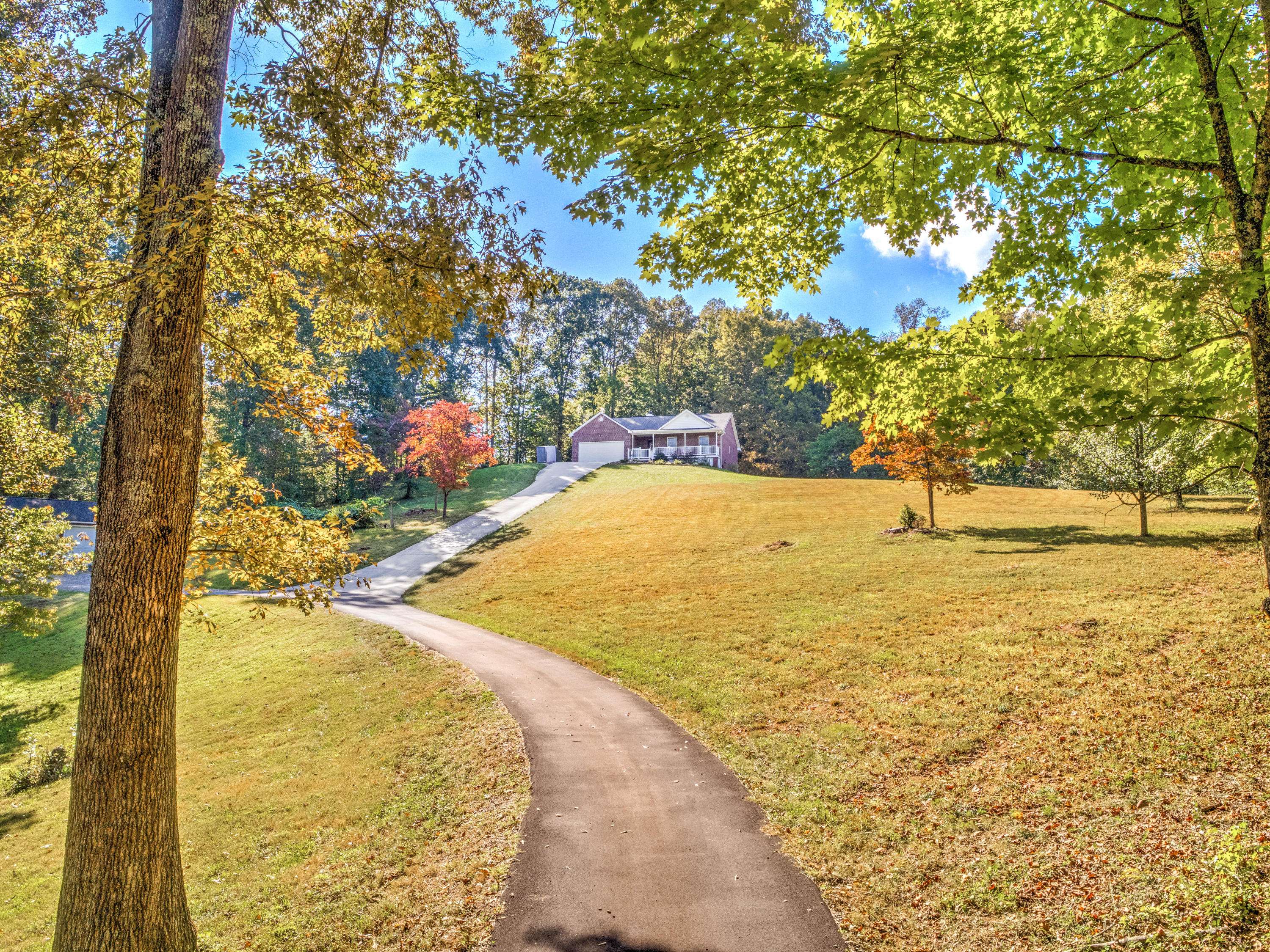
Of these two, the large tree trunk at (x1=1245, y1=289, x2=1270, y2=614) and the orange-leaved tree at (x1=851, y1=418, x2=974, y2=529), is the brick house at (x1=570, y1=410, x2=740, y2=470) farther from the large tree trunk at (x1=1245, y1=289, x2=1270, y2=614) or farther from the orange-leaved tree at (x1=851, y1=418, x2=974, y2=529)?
the large tree trunk at (x1=1245, y1=289, x2=1270, y2=614)

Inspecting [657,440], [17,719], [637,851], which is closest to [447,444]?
[17,719]

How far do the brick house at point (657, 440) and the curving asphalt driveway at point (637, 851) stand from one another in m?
39.7

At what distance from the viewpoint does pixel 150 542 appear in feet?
15.0

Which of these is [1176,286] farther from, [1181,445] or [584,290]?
[584,290]

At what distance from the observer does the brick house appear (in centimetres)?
4959

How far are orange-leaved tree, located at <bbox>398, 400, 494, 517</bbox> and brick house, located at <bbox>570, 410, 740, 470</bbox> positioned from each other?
1758 centimetres

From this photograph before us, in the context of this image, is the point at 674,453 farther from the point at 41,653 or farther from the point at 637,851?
the point at 637,851

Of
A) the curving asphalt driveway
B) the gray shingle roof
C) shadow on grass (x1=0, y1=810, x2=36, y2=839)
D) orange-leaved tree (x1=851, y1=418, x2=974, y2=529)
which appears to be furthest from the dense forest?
the curving asphalt driveway

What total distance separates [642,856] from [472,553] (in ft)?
71.6

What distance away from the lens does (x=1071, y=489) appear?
31.6 metres

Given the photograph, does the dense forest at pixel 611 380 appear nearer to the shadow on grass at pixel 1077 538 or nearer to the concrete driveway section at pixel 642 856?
the shadow on grass at pixel 1077 538

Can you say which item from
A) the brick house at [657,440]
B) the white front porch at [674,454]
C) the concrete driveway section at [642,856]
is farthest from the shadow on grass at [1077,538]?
the brick house at [657,440]

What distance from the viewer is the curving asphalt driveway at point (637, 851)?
4.76 meters

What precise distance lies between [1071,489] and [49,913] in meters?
39.1
